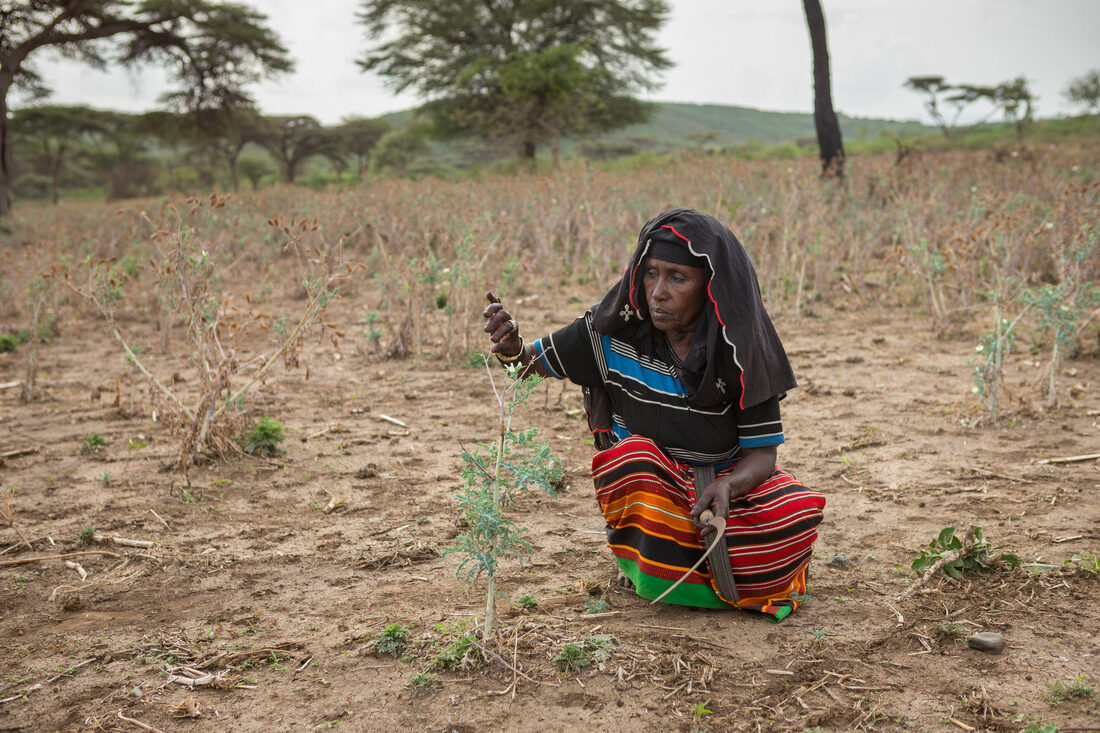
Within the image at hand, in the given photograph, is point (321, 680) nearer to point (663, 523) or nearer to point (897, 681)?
point (663, 523)

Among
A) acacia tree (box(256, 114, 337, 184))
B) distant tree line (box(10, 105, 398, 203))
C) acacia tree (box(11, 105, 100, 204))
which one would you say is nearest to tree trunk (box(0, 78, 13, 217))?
distant tree line (box(10, 105, 398, 203))

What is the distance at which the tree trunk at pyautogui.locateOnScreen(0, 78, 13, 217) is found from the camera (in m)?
13.1

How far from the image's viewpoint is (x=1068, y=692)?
1.77 metres

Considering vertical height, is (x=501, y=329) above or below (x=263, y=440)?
above

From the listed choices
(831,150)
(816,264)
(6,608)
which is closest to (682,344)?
(6,608)

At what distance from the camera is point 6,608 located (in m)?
2.24

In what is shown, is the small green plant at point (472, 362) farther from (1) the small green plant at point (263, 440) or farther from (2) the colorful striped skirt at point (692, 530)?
(2) the colorful striped skirt at point (692, 530)

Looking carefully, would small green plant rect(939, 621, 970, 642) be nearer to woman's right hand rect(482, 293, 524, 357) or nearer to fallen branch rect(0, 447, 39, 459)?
woman's right hand rect(482, 293, 524, 357)

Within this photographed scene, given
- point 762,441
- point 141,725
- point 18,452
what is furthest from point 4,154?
point 762,441

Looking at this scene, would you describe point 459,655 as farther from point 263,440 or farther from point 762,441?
point 263,440

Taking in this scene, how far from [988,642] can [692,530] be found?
75cm

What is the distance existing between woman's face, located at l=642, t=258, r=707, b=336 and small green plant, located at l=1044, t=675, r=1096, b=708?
1.22 m

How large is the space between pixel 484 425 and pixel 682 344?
1.83 meters

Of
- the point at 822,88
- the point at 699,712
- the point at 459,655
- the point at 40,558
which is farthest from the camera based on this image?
the point at 822,88
